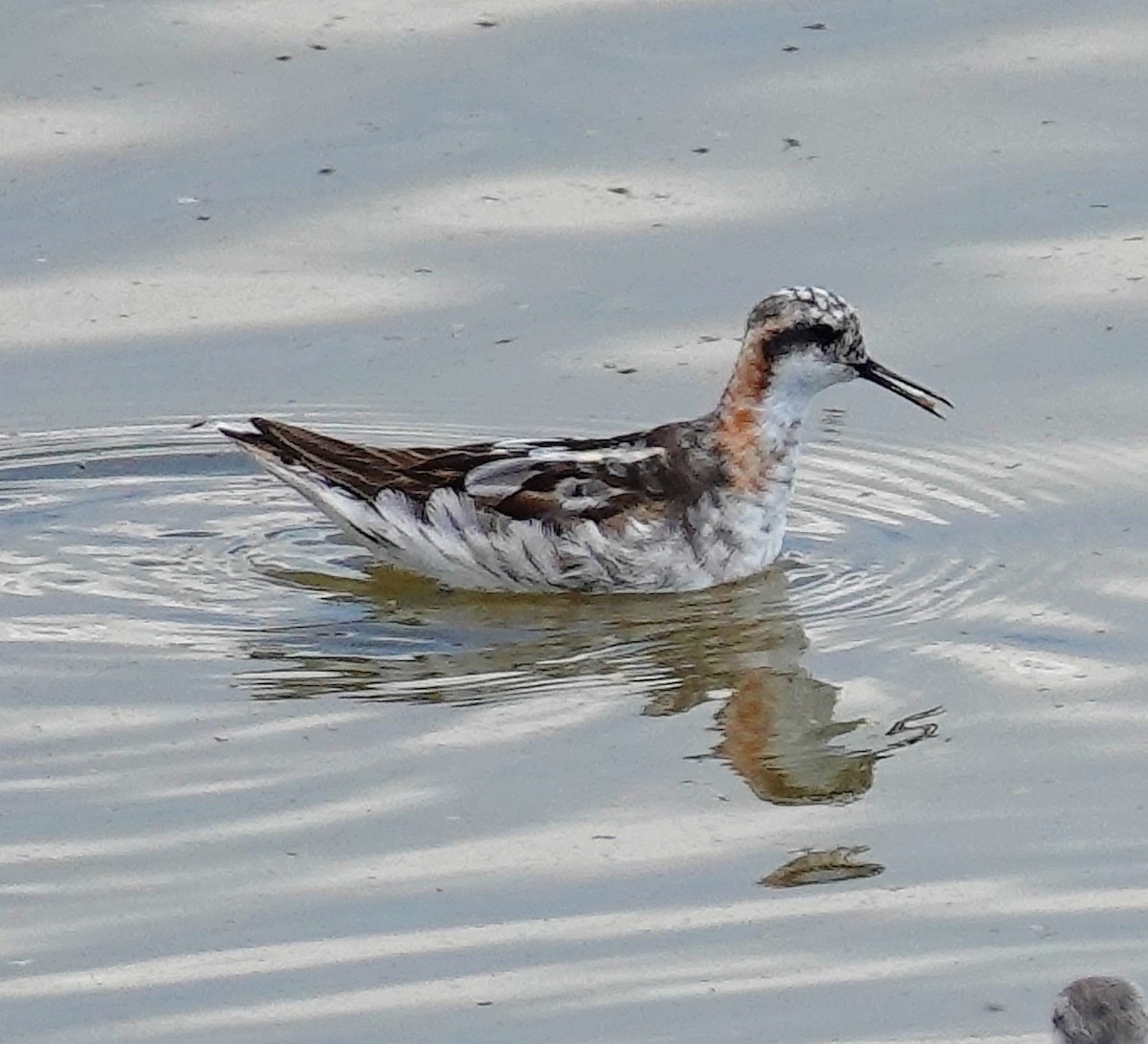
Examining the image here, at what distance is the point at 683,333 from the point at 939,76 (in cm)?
247

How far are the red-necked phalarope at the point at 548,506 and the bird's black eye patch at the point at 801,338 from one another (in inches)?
15.6

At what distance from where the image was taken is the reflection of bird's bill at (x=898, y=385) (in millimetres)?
11727

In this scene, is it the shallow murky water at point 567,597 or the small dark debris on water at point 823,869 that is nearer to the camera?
the shallow murky water at point 567,597

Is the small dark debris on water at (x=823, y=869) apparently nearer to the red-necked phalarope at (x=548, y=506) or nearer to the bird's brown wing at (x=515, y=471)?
the red-necked phalarope at (x=548, y=506)

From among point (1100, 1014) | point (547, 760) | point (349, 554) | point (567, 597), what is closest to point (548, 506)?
point (567, 597)

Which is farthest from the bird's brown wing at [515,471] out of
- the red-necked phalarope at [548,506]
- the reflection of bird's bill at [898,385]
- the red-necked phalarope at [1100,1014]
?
the red-necked phalarope at [1100,1014]

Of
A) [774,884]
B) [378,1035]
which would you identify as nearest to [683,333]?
[774,884]

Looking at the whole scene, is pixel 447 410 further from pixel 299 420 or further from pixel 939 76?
pixel 939 76

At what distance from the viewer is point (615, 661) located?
10.5 m

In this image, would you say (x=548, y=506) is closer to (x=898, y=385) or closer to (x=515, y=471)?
(x=515, y=471)

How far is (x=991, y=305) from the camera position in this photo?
1292 cm

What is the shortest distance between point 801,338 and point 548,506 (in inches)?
45.8

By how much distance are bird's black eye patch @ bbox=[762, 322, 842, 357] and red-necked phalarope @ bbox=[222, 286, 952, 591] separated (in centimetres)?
40

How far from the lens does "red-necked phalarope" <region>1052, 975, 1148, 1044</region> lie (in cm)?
659
